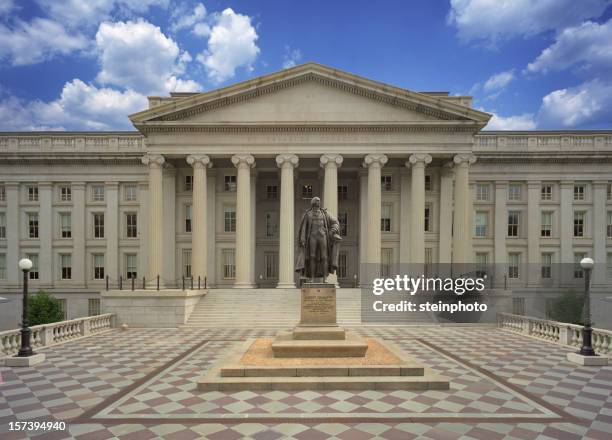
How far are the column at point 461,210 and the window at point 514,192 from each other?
9.86m

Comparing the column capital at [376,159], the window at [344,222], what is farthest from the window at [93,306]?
the column capital at [376,159]

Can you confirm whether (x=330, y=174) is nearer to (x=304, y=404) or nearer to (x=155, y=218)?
(x=155, y=218)

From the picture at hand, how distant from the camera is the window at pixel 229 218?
120 ft

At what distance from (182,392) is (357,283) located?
2664 centimetres

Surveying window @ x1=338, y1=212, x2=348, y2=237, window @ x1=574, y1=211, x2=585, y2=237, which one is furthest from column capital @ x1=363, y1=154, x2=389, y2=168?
window @ x1=574, y1=211, x2=585, y2=237

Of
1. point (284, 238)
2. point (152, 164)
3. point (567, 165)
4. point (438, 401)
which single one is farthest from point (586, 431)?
point (567, 165)

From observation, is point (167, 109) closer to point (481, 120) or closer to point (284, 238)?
point (284, 238)

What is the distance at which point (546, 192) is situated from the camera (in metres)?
39.2

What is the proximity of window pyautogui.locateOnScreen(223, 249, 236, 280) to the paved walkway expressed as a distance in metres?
20.7

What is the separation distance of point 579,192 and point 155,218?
1532 inches

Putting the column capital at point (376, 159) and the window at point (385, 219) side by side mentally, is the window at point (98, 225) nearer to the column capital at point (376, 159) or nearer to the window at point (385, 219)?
the column capital at point (376, 159)

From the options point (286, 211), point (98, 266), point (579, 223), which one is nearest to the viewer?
point (286, 211)

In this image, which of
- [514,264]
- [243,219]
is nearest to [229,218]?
[243,219]

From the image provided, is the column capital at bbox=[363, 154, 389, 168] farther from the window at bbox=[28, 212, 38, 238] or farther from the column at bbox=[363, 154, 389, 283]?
the window at bbox=[28, 212, 38, 238]
